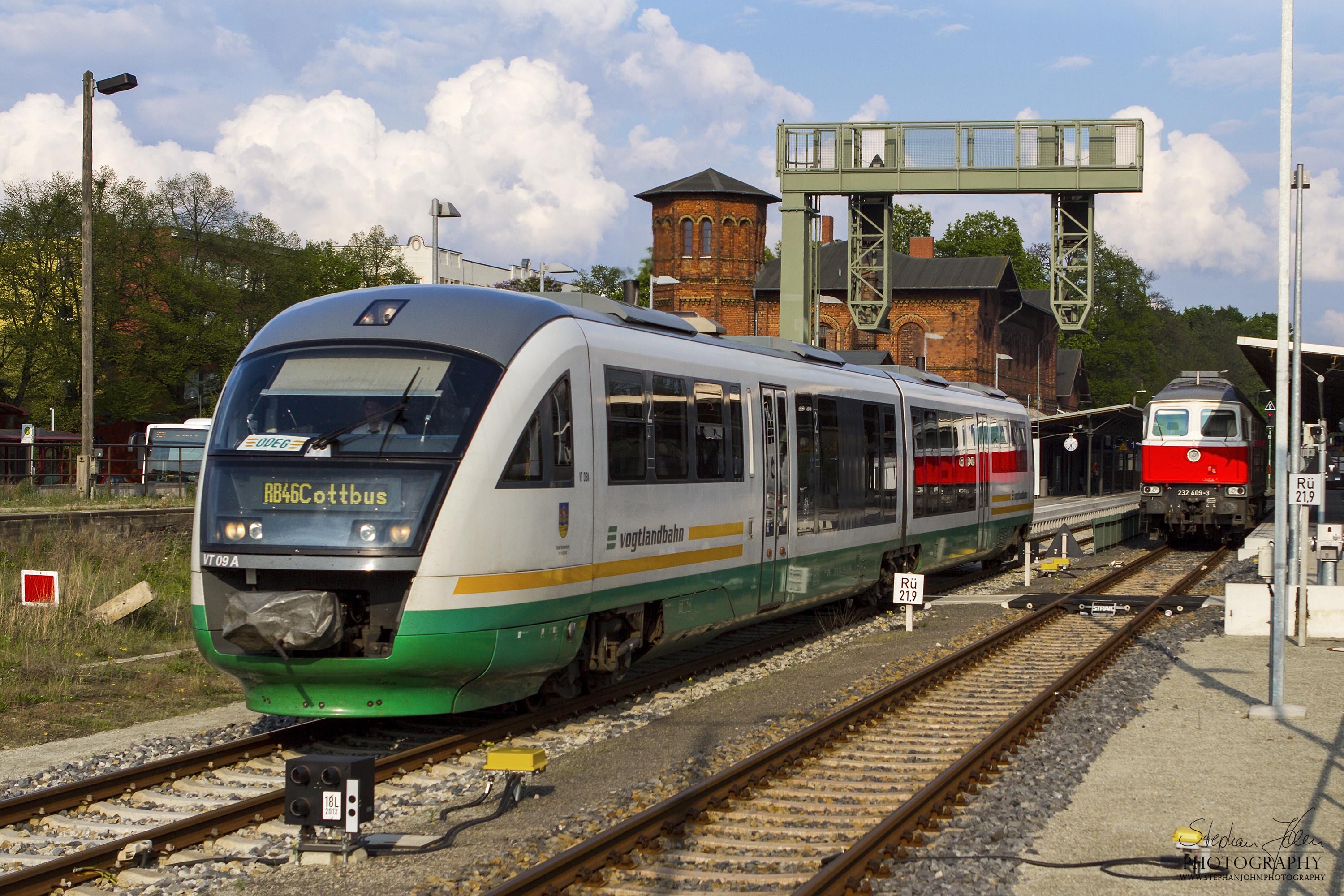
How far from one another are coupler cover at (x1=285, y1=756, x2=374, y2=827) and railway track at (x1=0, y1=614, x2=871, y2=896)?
0.70m

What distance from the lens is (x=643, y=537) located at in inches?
424

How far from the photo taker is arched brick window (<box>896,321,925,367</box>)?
7831cm

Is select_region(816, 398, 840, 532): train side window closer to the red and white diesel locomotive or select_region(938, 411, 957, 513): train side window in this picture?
select_region(938, 411, 957, 513): train side window

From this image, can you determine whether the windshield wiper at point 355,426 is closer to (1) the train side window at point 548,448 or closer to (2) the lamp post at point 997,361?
(1) the train side window at point 548,448

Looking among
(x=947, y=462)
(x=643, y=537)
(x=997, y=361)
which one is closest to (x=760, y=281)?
(x=997, y=361)

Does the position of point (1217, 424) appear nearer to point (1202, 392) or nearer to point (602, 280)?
point (1202, 392)

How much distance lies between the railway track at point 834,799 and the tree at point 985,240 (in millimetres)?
81222

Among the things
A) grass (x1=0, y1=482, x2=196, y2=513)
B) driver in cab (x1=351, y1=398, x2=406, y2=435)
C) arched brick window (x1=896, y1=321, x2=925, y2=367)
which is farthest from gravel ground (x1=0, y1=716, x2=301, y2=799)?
arched brick window (x1=896, y1=321, x2=925, y2=367)

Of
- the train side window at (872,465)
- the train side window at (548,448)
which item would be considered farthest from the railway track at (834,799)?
the train side window at (872,465)

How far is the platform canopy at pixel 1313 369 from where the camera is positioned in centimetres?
2052

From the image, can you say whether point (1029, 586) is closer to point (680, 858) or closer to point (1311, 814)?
point (1311, 814)

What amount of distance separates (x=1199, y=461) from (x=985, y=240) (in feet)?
203

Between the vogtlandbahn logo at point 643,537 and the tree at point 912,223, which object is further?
the tree at point 912,223

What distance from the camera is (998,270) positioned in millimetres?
77625
